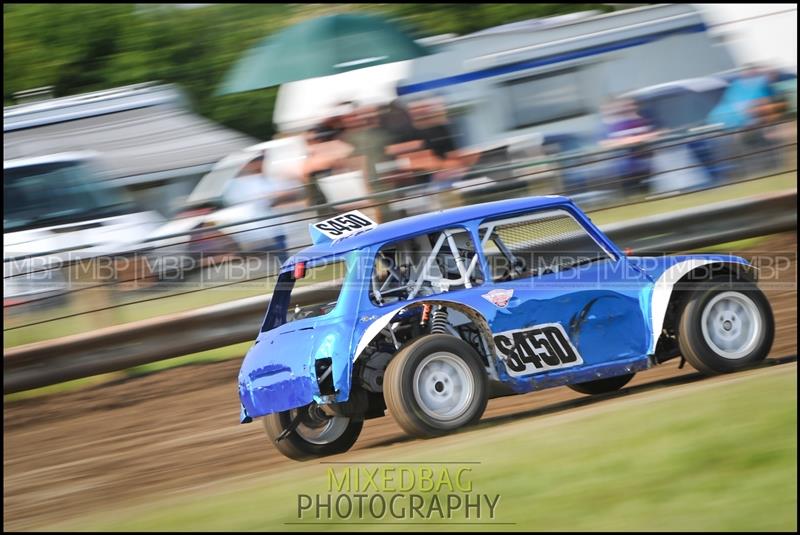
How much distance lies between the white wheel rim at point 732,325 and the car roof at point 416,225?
4.02 ft

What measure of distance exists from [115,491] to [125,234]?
5.78 meters

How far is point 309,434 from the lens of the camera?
7.18 metres

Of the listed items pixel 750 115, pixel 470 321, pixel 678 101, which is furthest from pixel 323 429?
pixel 678 101

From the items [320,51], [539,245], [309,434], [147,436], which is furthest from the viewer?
[320,51]

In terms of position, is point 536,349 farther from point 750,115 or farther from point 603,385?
point 750,115

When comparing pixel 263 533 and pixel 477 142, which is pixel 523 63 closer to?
pixel 477 142

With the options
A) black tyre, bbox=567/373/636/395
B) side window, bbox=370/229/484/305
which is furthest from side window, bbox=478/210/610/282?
black tyre, bbox=567/373/636/395

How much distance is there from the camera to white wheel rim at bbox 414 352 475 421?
6.49 m

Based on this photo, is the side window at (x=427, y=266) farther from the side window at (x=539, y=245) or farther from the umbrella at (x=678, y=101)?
the umbrella at (x=678, y=101)

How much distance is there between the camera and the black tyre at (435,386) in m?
6.41

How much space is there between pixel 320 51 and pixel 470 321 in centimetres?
611

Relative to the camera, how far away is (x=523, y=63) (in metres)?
14.7

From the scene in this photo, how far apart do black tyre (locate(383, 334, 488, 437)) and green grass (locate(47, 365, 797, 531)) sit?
0.47 ft

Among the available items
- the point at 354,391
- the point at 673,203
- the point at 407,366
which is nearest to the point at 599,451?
the point at 407,366
